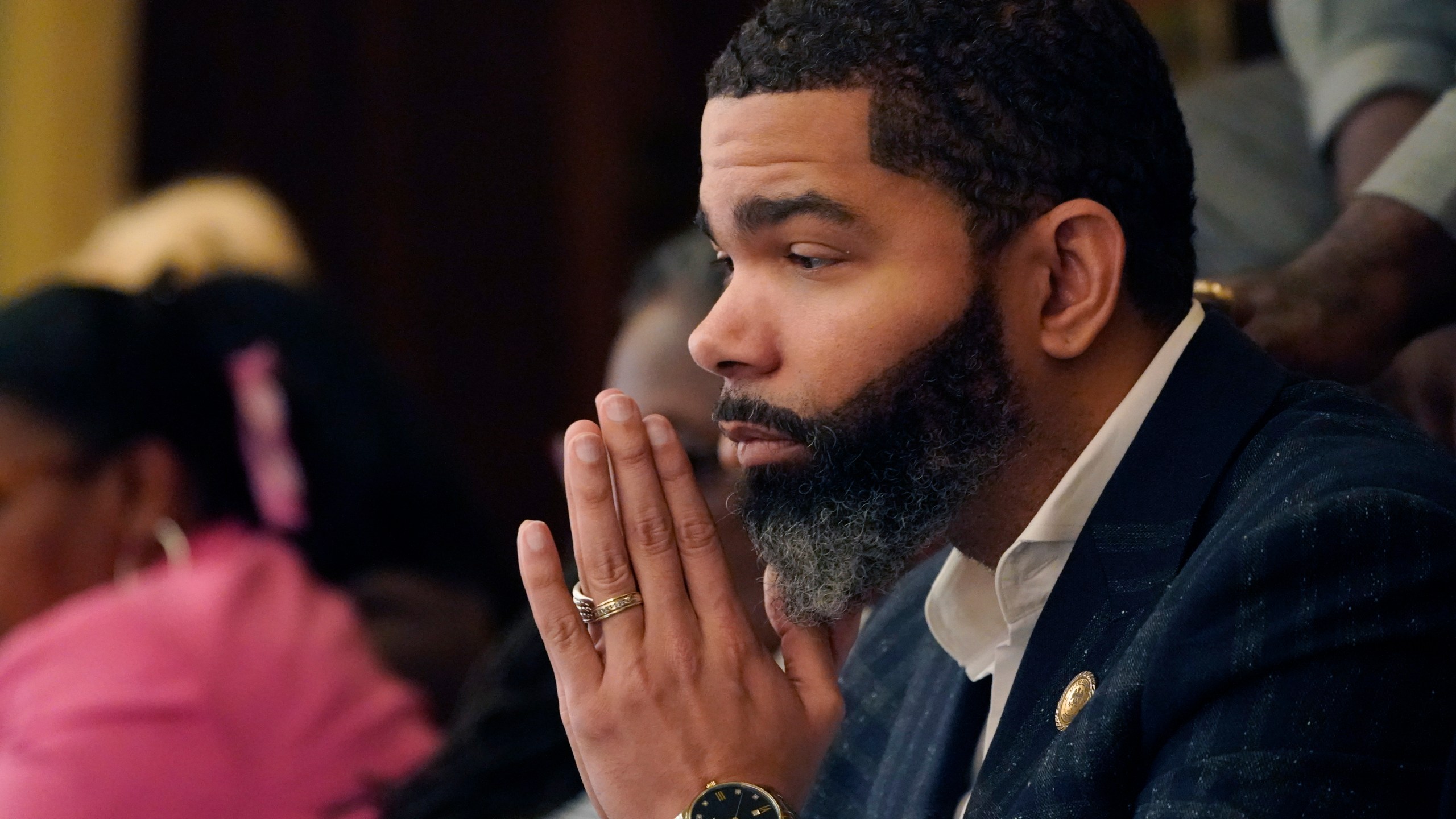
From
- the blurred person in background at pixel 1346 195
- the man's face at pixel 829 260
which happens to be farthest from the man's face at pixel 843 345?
the blurred person in background at pixel 1346 195

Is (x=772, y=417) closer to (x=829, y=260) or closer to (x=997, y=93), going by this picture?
(x=829, y=260)

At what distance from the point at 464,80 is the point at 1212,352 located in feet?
12.6

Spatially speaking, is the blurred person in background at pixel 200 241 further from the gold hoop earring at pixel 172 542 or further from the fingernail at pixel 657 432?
the fingernail at pixel 657 432

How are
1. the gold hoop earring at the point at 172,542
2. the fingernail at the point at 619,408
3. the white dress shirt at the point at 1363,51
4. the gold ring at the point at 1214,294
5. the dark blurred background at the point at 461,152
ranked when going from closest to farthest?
the fingernail at the point at 619,408 → the gold ring at the point at 1214,294 → the white dress shirt at the point at 1363,51 → the gold hoop earring at the point at 172,542 → the dark blurred background at the point at 461,152

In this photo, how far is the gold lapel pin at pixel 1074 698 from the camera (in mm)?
1268

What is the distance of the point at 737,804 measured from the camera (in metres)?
1.37

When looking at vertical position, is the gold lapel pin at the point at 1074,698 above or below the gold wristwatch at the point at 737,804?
above

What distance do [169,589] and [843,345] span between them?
1.50m

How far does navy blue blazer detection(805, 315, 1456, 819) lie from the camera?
1.09m

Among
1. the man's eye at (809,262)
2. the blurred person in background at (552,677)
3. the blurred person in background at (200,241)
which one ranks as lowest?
the blurred person in background at (552,677)

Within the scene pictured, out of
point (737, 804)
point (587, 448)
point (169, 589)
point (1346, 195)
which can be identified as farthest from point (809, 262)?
point (169, 589)

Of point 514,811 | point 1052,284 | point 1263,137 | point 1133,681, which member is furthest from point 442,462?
point 1133,681

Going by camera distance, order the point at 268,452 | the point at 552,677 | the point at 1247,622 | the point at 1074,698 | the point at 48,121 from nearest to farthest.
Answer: the point at 1247,622 < the point at 1074,698 < the point at 552,677 < the point at 268,452 < the point at 48,121

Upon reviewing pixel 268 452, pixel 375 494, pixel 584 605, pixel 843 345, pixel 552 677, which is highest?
pixel 843 345
